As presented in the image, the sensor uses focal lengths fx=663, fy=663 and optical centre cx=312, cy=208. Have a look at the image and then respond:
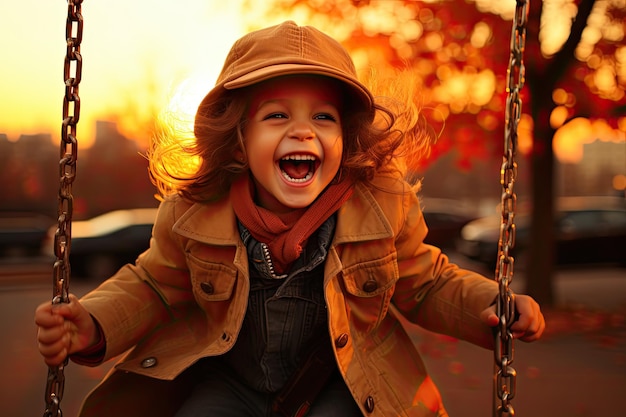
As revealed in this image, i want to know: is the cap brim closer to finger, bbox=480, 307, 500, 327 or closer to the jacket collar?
the jacket collar

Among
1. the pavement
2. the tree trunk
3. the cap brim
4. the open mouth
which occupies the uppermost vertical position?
the cap brim

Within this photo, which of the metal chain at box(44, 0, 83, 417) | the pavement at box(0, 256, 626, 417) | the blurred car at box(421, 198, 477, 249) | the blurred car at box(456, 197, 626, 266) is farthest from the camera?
the blurred car at box(421, 198, 477, 249)

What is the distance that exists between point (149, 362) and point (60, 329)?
13.3 inches

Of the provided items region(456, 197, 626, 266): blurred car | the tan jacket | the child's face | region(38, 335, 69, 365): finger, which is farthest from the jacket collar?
region(456, 197, 626, 266): blurred car

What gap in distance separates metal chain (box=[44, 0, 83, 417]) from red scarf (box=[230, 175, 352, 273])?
49 centimetres

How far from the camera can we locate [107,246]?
37.9 ft

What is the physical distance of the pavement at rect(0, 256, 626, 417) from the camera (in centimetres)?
431

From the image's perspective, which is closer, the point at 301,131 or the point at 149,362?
the point at 301,131

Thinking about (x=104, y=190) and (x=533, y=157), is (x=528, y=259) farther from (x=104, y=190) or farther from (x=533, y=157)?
(x=104, y=190)

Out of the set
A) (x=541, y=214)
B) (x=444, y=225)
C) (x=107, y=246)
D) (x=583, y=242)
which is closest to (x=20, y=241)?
(x=107, y=246)

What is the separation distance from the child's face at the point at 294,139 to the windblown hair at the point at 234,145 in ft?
0.31

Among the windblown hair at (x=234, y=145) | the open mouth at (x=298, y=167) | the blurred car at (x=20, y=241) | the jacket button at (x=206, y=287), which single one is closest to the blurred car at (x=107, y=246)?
the blurred car at (x=20, y=241)

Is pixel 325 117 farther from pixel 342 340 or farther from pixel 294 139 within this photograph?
pixel 342 340

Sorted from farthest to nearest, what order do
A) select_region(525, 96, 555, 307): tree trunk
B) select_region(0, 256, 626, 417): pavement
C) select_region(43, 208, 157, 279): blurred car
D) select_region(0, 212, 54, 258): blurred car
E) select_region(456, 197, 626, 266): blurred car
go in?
select_region(0, 212, 54, 258): blurred car
select_region(456, 197, 626, 266): blurred car
select_region(43, 208, 157, 279): blurred car
select_region(525, 96, 555, 307): tree trunk
select_region(0, 256, 626, 417): pavement
